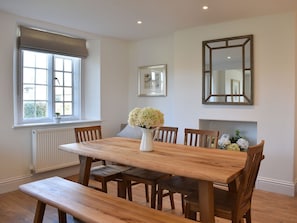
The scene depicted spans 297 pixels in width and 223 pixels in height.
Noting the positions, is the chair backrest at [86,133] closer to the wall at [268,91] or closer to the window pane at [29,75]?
the window pane at [29,75]

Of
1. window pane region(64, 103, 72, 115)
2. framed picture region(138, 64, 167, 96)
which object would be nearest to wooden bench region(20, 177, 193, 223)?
window pane region(64, 103, 72, 115)

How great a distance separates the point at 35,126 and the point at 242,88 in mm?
2968

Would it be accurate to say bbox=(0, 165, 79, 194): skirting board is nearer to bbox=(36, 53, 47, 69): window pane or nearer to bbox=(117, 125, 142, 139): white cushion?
bbox=(117, 125, 142, 139): white cushion

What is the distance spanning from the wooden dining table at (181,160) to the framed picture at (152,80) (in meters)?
1.98

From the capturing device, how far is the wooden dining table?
190 centimetres

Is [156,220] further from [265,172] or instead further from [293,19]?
[293,19]

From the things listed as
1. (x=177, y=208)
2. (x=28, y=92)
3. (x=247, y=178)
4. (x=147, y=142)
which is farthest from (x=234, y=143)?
(x=28, y=92)

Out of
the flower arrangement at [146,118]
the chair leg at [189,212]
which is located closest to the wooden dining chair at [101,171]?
the flower arrangement at [146,118]

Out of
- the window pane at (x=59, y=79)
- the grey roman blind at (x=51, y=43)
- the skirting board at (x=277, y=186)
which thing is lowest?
the skirting board at (x=277, y=186)

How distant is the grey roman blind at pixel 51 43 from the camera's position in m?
3.77

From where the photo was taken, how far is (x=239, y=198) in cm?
190

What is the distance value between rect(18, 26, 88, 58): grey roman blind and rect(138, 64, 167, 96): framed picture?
1.10 m

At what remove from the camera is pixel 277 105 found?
11.8 feet

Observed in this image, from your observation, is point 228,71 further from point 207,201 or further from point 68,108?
point 68,108
